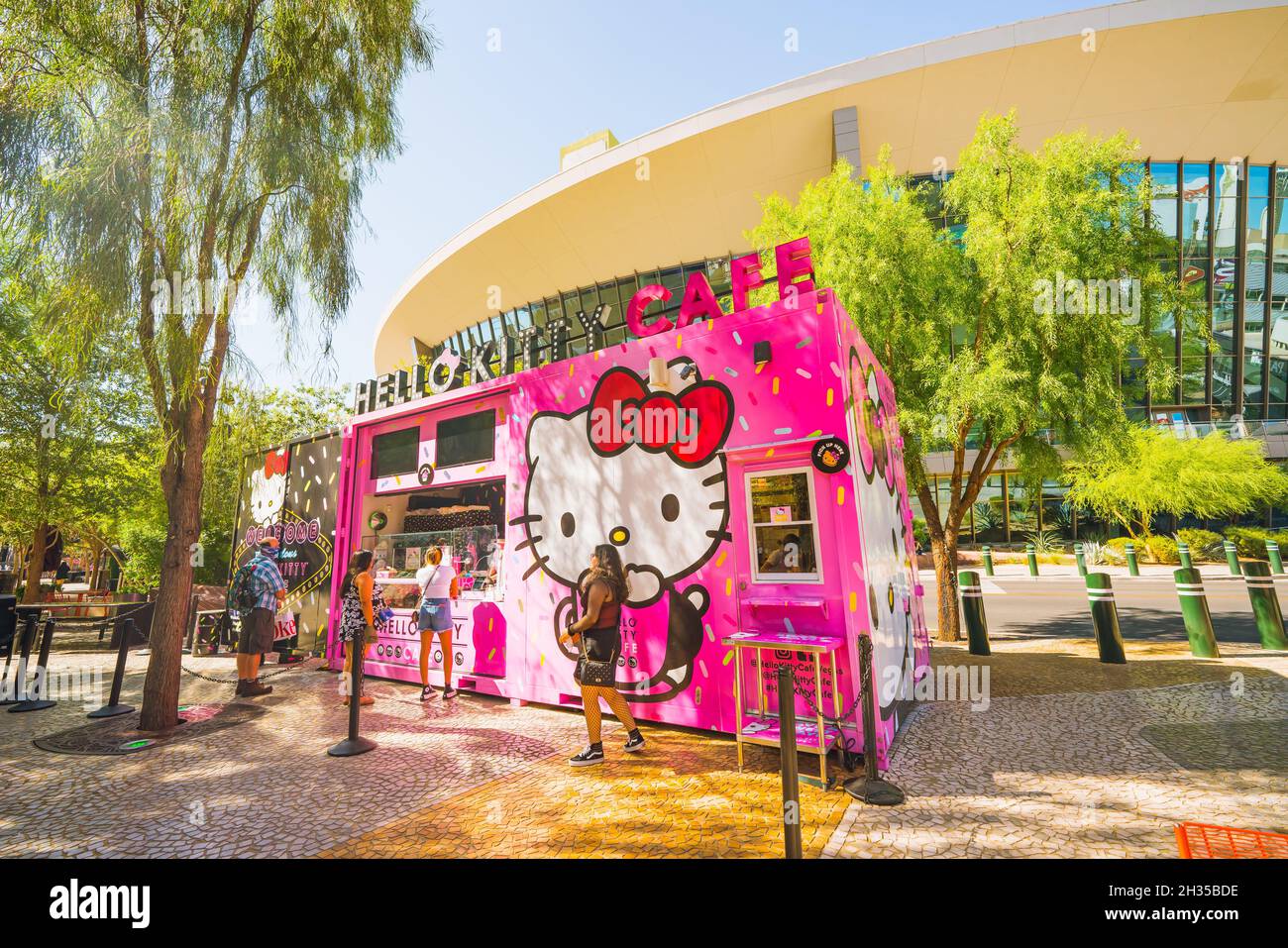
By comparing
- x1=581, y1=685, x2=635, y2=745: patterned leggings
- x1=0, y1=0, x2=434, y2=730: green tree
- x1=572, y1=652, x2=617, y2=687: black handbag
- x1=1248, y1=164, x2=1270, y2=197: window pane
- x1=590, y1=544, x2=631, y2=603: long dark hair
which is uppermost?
x1=1248, y1=164, x2=1270, y2=197: window pane

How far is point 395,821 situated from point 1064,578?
23805 millimetres

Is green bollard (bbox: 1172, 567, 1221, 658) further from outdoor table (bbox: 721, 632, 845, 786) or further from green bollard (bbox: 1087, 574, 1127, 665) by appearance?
outdoor table (bbox: 721, 632, 845, 786)

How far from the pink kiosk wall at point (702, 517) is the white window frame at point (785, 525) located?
3 centimetres

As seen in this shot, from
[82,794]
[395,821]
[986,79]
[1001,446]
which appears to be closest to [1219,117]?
[986,79]

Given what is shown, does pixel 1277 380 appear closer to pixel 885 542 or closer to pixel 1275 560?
pixel 1275 560

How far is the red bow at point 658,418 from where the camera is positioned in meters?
5.59

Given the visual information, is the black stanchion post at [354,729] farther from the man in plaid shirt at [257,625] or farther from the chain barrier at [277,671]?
the chain barrier at [277,671]

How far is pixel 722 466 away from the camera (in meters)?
5.47

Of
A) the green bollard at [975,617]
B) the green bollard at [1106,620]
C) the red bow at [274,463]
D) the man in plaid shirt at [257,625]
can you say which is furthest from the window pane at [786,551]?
the red bow at [274,463]

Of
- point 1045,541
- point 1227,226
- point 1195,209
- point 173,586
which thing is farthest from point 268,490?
point 1227,226

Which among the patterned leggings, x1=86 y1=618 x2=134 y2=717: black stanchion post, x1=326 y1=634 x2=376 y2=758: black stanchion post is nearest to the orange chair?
the patterned leggings

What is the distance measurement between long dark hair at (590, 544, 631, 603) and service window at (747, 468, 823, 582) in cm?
128

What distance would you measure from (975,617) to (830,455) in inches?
225

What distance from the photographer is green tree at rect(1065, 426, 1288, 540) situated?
22328 millimetres
